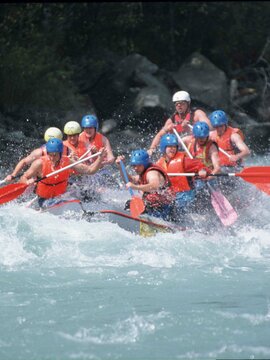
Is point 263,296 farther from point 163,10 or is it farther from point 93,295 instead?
point 163,10

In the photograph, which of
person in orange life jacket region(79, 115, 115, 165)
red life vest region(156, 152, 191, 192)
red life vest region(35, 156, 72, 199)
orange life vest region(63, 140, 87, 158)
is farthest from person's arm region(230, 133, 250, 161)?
red life vest region(35, 156, 72, 199)

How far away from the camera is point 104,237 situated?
10562mm

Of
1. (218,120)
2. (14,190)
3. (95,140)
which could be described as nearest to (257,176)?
(218,120)

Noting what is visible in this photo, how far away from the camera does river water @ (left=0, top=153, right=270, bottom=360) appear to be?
7398mm

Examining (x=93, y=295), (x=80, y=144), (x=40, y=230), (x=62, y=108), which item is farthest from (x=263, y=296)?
(x=62, y=108)

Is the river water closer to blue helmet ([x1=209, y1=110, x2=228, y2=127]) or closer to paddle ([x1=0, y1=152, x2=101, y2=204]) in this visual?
paddle ([x1=0, y1=152, x2=101, y2=204])

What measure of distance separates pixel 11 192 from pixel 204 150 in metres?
2.68

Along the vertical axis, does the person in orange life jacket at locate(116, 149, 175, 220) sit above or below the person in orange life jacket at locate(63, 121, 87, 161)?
above

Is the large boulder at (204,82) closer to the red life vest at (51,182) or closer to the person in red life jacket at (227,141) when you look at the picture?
the person in red life jacket at (227,141)

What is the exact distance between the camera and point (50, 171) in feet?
37.1

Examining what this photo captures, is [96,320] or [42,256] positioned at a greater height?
[96,320]

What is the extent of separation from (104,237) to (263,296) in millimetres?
2699

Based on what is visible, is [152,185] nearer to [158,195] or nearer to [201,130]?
[158,195]

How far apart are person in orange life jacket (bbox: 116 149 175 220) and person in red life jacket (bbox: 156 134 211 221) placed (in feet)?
0.55
